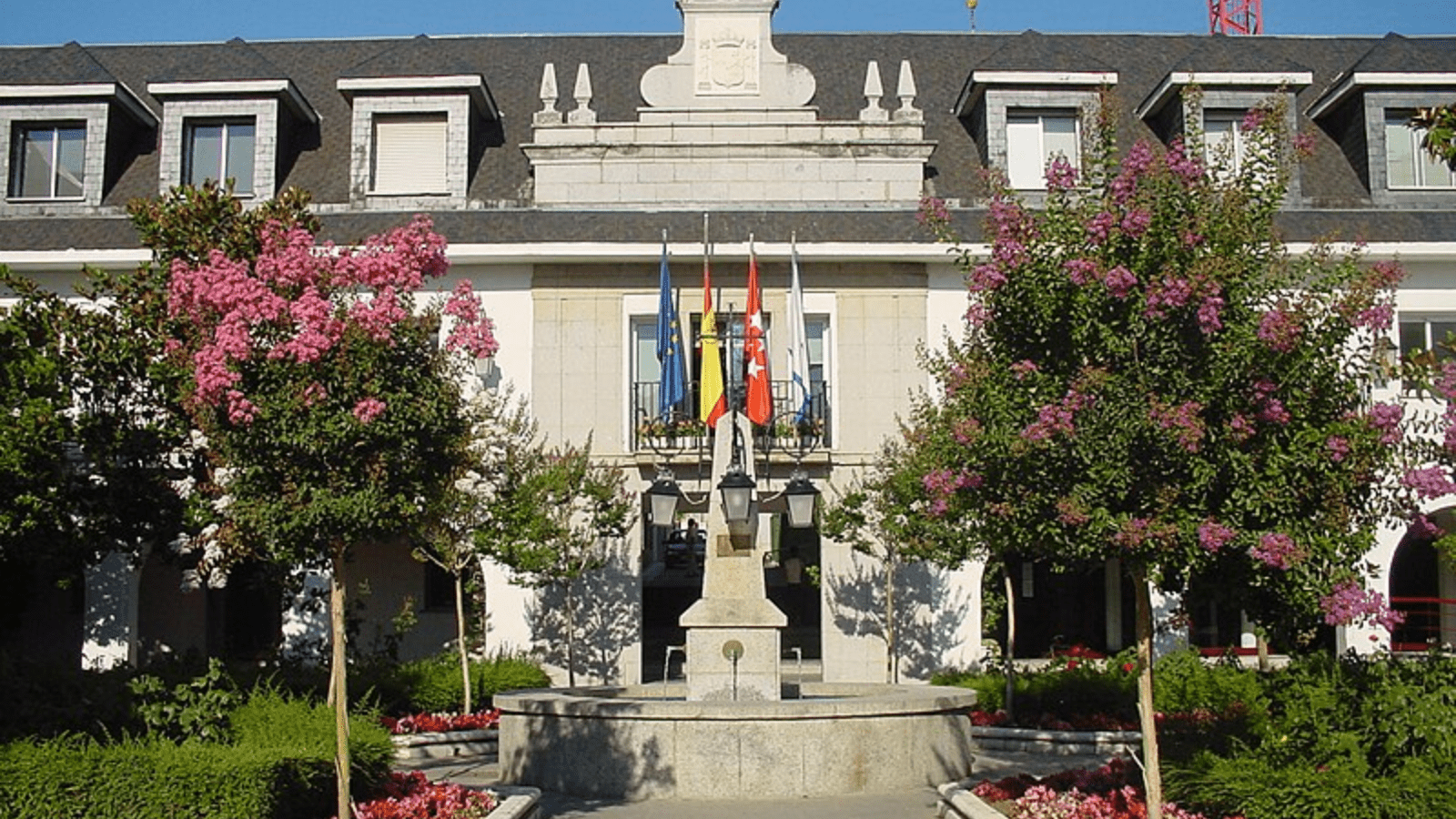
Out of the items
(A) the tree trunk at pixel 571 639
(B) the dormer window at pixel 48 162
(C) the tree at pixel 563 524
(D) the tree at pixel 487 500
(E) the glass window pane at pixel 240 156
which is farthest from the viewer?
(E) the glass window pane at pixel 240 156

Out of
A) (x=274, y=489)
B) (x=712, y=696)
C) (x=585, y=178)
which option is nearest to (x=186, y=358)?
(x=274, y=489)

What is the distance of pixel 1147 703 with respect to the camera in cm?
1108

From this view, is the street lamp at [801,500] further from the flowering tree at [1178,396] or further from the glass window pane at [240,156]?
the glass window pane at [240,156]

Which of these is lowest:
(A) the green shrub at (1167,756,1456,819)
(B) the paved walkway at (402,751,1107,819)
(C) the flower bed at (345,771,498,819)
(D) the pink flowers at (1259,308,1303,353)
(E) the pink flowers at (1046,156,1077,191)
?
(B) the paved walkway at (402,751,1107,819)

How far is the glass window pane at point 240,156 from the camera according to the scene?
2598 cm

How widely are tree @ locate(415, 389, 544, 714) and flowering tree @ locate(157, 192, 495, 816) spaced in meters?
7.06

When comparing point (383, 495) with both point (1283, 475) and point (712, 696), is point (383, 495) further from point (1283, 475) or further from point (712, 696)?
point (1283, 475)

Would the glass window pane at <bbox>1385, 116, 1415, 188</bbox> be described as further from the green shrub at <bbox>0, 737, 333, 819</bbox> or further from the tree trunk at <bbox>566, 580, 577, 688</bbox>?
the green shrub at <bbox>0, 737, 333, 819</bbox>

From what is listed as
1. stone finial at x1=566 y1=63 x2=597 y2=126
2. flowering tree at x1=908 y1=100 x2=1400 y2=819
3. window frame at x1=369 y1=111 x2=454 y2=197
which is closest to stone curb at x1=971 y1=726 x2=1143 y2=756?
flowering tree at x1=908 y1=100 x2=1400 y2=819

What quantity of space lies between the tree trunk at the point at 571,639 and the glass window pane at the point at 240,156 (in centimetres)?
877

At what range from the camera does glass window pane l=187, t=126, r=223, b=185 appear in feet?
84.8

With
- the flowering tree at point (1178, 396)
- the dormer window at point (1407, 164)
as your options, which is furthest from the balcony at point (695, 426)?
the flowering tree at point (1178, 396)

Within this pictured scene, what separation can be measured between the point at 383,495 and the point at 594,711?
4.01 meters

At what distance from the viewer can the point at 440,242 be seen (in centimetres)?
1194
